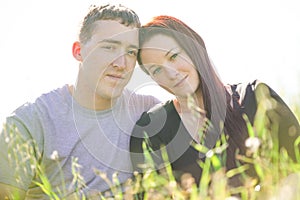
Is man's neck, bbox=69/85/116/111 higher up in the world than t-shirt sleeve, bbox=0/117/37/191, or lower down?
higher up

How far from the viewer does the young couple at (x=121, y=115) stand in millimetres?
2789

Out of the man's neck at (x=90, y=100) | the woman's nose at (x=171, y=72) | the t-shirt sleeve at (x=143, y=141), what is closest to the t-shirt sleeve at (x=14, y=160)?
the man's neck at (x=90, y=100)

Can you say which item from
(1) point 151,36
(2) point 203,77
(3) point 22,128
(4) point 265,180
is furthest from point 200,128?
(4) point 265,180

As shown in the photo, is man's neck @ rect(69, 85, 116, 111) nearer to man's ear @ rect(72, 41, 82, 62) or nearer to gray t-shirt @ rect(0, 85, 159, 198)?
gray t-shirt @ rect(0, 85, 159, 198)

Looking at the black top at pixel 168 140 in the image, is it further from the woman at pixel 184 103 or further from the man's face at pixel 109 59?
the man's face at pixel 109 59

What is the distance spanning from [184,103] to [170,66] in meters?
0.26

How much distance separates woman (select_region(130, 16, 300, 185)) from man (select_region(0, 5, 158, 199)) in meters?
0.09

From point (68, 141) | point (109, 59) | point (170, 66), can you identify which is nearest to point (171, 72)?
point (170, 66)

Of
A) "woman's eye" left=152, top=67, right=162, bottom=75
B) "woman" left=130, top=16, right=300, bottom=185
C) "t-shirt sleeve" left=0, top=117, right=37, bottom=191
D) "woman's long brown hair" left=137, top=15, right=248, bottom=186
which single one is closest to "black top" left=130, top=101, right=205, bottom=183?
"woman" left=130, top=16, right=300, bottom=185

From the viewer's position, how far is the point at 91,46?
3.04 meters

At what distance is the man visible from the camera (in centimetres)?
280

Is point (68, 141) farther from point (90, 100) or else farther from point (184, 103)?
point (184, 103)

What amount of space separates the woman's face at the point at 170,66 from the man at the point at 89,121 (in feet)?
0.42

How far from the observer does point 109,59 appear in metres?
2.92
